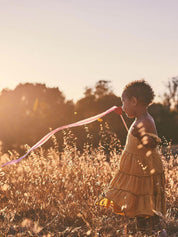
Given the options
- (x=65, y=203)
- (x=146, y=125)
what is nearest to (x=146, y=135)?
(x=146, y=125)

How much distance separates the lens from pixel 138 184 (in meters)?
2.86

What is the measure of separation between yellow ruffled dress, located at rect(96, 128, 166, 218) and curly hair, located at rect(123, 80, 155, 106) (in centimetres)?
40

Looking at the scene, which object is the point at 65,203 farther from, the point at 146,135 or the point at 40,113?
the point at 40,113

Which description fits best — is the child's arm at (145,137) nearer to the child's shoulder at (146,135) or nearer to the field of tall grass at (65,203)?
the child's shoulder at (146,135)

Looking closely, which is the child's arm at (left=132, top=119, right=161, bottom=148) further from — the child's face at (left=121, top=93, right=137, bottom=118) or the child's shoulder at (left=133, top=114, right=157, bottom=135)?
the child's face at (left=121, top=93, right=137, bottom=118)

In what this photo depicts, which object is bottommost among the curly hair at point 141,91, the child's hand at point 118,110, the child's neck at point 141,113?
the child's neck at point 141,113

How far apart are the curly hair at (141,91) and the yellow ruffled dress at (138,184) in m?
0.40

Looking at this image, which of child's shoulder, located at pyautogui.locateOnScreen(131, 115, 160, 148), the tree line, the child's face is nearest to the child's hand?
the child's face

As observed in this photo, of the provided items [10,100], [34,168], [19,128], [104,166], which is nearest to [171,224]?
[104,166]

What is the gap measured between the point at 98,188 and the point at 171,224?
1016 mm

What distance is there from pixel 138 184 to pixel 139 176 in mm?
77

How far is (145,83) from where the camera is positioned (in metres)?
2.96

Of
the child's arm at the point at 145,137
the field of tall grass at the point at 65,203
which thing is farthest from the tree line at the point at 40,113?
the child's arm at the point at 145,137

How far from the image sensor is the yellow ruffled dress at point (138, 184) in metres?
2.81
